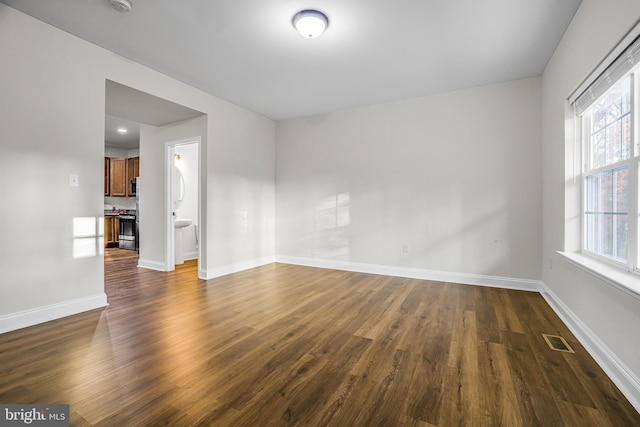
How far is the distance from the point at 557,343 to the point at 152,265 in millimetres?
5240

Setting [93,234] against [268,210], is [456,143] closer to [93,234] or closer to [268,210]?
[268,210]

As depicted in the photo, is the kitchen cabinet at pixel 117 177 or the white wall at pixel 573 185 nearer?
the white wall at pixel 573 185

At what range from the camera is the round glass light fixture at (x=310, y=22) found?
238cm

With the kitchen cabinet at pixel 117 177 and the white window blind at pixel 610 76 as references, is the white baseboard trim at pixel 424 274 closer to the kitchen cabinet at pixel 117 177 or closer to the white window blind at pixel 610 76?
the white window blind at pixel 610 76

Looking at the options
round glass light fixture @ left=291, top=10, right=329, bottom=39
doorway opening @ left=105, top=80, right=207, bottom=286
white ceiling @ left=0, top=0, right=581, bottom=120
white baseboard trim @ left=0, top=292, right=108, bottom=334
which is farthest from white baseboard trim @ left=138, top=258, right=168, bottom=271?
round glass light fixture @ left=291, top=10, right=329, bottom=39

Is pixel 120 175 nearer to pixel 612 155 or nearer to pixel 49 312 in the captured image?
pixel 49 312

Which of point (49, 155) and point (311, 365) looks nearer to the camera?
point (311, 365)

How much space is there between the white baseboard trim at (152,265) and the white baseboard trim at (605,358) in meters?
5.07

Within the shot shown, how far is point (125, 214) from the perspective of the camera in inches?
287

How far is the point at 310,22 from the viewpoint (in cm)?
242

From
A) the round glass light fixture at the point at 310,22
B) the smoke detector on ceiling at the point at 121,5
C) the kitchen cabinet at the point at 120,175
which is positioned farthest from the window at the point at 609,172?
the kitchen cabinet at the point at 120,175

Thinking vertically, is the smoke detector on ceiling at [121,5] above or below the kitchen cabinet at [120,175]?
above

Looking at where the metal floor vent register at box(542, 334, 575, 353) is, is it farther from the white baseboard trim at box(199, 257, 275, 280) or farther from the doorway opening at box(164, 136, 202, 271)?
the doorway opening at box(164, 136, 202, 271)

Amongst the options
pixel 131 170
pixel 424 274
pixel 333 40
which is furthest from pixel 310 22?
pixel 131 170
